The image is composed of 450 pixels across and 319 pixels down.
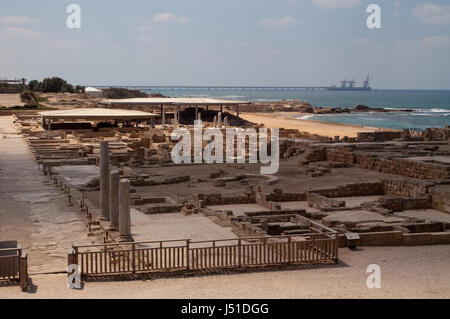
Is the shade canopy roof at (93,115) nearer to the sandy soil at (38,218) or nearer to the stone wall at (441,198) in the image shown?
the sandy soil at (38,218)

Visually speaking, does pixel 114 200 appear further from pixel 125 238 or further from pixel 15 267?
pixel 15 267

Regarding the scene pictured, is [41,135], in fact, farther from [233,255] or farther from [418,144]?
[233,255]

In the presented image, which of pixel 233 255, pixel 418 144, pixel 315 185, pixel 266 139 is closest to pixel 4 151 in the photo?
pixel 266 139

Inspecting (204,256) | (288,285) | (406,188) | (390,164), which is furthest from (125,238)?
(390,164)

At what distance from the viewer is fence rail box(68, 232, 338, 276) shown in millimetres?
14766

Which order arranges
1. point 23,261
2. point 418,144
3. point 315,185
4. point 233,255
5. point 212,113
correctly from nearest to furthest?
1. point 23,261
2. point 233,255
3. point 315,185
4. point 418,144
5. point 212,113

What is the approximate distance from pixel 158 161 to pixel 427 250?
21.3 m

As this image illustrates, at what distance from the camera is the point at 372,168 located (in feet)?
108

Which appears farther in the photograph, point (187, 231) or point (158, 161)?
point (158, 161)

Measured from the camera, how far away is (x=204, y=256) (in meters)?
15.7

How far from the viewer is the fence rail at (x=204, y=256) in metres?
14.8

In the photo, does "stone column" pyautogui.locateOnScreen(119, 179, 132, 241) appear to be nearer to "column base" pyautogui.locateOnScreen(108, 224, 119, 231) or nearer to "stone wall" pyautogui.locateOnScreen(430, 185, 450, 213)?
"column base" pyautogui.locateOnScreen(108, 224, 119, 231)

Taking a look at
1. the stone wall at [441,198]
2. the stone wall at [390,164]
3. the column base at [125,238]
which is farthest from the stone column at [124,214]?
the stone wall at [390,164]

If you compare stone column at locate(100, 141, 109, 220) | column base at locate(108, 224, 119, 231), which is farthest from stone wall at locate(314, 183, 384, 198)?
column base at locate(108, 224, 119, 231)
